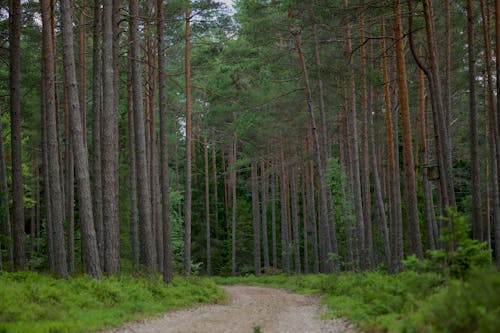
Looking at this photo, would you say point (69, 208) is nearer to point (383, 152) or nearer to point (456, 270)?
point (456, 270)

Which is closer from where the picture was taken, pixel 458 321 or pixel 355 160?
pixel 458 321

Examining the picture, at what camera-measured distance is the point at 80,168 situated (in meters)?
12.4

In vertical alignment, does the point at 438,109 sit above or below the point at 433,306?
above

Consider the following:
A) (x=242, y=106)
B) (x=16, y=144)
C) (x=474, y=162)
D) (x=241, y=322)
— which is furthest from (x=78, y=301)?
(x=242, y=106)

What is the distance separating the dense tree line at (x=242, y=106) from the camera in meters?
13.8

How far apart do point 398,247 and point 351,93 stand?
6.32m

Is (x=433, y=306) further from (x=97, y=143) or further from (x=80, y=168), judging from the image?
(x=97, y=143)

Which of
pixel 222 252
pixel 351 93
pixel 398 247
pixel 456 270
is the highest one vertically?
pixel 351 93

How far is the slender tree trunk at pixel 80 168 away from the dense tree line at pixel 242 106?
0.03 meters

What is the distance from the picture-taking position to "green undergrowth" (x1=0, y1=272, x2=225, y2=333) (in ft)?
25.3

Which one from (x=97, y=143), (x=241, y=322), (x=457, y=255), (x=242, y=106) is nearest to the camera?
(x=457, y=255)

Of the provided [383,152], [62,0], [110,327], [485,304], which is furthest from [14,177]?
[383,152]

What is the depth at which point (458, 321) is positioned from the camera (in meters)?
5.24

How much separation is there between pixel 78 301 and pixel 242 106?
1737 cm
